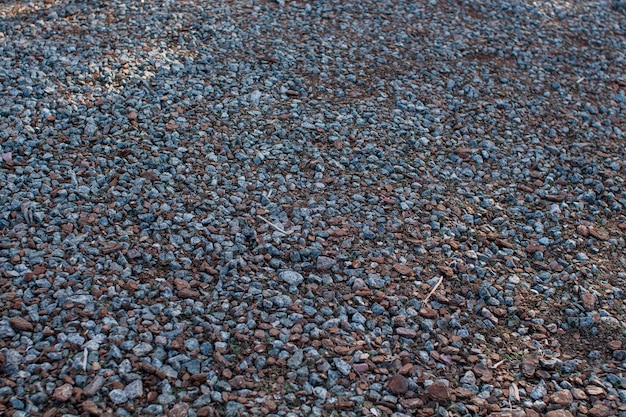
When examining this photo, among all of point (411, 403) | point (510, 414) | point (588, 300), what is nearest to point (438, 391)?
point (411, 403)

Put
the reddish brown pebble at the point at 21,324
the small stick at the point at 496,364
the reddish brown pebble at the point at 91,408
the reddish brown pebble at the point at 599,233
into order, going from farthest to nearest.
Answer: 1. the reddish brown pebble at the point at 599,233
2. the small stick at the point at 496,364
3. the reddish brown pebble at the point at 21,324
4. the reddish brown pebble at the point at 91,408

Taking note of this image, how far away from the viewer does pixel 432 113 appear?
Result: 5.64 meters

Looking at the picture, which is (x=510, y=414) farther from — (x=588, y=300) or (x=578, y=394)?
(x=588, y=300)

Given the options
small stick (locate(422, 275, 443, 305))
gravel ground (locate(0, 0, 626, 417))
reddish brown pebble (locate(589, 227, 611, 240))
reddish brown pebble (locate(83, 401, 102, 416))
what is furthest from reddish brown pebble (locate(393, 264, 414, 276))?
reddish brown pebble (locate(83, 401, 102, 416))

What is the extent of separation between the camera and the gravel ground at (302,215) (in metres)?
3.44

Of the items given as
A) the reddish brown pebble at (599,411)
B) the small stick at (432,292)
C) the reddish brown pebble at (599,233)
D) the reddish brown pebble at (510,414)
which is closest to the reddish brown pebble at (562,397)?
the reddish brown pebble at (599,411)

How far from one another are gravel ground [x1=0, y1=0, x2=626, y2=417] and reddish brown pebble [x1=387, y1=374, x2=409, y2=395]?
1 cm

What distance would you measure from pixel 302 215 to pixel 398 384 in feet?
4.71

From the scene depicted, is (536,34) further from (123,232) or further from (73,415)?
(73,415)

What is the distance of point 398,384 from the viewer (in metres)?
3.44

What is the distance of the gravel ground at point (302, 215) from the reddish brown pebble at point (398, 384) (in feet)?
0.04

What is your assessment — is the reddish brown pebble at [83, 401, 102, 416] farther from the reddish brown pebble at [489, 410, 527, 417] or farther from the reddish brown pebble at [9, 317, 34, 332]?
the reddish brown pebble at [489, 410, 527, 417]

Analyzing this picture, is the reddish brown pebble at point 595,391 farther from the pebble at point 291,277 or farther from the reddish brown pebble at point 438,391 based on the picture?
the pebble at point 291,277

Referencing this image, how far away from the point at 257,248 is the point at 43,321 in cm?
132
